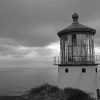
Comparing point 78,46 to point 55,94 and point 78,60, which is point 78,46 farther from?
point 55,94

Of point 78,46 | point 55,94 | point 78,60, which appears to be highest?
point 78,46

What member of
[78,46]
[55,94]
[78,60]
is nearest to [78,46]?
[78,46]

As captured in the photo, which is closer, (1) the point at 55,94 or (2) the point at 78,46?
(1) the point at 55,94

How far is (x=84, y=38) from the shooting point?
18094 millimetres

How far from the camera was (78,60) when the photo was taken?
1773cm

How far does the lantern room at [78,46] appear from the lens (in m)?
17.8

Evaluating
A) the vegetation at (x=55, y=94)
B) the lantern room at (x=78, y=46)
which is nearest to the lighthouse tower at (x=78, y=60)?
the lantern room at (x=78, y=46)

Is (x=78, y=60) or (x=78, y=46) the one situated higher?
(x=78, y=46)

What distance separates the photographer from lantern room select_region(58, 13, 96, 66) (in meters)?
17.8

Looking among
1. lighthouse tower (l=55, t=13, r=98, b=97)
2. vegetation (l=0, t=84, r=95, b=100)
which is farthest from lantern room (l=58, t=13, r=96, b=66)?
vegetation (l=0, t=84, r=95, b=100)

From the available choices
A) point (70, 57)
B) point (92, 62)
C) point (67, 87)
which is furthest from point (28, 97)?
point (92, 62)

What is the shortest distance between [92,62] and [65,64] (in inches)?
83.6

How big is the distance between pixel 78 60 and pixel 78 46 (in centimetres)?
111

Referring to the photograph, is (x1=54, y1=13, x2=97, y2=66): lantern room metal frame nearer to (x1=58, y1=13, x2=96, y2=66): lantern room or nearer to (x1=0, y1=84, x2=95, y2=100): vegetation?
(x1=58, y1=13, x2=96, y2=66): lantern room
